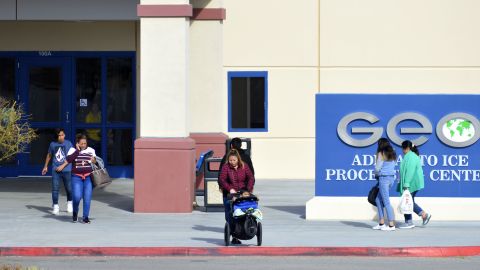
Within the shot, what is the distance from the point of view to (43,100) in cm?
3097

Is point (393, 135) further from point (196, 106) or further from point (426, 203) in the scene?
point (196, 106)

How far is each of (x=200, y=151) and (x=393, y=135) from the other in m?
7.39

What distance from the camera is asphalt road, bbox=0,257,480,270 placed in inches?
618

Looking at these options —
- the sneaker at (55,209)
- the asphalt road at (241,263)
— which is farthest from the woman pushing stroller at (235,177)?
the sneaker at (55,209)

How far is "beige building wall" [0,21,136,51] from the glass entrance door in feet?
1.25

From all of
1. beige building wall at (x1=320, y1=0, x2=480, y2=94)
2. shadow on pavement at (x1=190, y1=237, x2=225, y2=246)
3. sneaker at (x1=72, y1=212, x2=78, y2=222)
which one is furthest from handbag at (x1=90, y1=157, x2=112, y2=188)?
beige building wall at (x1=320, y1=0, x2=480, y2=94)

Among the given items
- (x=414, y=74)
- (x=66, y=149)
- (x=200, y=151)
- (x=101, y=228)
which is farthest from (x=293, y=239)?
(x=414, y=74)

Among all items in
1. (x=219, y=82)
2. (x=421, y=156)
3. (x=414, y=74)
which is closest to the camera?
(x=421, y=156)

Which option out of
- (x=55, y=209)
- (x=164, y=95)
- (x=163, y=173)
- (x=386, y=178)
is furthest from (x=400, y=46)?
(x=55, y=209)

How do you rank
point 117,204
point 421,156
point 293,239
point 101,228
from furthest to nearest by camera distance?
point 117,204 < point 421,156 < point 101,228 < point 293,239

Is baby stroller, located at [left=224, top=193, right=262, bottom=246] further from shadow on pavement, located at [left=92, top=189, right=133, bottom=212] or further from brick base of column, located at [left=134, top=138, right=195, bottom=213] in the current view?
shadow on pavement, located at [left=92, top=189, right=133, bottom=212]

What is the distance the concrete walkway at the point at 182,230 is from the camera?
58.6 feet

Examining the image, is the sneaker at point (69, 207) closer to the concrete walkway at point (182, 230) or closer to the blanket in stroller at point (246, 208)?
the concrete walkway at point (182, 230)

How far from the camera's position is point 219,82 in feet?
89.9
